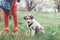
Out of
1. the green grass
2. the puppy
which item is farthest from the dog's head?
the green grass

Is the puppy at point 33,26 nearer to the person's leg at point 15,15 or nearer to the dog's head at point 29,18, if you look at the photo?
the dog's head at point 29,18

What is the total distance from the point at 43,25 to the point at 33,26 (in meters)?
0.20

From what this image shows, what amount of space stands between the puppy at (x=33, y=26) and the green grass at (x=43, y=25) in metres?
0.07

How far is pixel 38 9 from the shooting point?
299 centimetres

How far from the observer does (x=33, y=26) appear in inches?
109

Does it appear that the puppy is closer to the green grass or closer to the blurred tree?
the green grass

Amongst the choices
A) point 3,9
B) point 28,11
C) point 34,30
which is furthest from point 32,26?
point 3,9

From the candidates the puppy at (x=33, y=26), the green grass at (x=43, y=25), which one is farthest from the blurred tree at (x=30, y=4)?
the puppy at (x=33, y=26)

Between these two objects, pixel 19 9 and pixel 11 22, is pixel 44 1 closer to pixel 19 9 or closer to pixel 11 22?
pixel 19 9

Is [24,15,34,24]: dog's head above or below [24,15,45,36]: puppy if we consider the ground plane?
above

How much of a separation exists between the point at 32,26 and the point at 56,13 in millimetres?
456

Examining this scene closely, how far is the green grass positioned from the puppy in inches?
2.6

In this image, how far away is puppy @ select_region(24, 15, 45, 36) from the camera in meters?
2.72

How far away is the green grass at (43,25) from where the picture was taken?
278 cm
